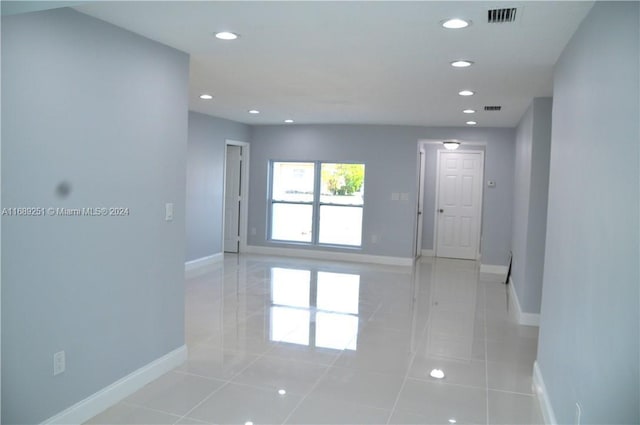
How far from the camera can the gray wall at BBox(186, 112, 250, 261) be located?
766 centimetres

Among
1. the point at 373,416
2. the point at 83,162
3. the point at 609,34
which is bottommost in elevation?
the point at 373,416

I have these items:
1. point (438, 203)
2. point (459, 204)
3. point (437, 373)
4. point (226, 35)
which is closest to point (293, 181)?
point (438, 203)

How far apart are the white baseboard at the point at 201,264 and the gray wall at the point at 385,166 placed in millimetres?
1294

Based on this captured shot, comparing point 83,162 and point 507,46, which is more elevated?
point 507,46

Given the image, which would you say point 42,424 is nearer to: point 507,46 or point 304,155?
point 507,46

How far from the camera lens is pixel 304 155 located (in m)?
9.25

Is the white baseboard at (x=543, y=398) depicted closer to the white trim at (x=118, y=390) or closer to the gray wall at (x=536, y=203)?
the gray wall at (x=536, y=203)

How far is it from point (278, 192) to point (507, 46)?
21.7 feet

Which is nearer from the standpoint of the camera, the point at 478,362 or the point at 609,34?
the point at 609,34

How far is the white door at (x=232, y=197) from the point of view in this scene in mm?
9539

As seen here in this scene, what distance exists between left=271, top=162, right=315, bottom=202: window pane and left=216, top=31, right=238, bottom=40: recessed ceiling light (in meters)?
6.05

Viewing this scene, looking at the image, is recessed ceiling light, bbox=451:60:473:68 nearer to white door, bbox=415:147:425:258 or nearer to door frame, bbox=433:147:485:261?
white door, bbox=415:147:425:258

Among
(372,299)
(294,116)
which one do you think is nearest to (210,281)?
(372,299)

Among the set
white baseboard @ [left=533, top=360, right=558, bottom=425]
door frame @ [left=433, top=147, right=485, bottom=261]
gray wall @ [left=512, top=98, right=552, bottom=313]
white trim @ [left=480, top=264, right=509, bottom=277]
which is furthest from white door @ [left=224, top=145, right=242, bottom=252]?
white baseboard @ [left=533, top=360, right=558, bottom=425]
